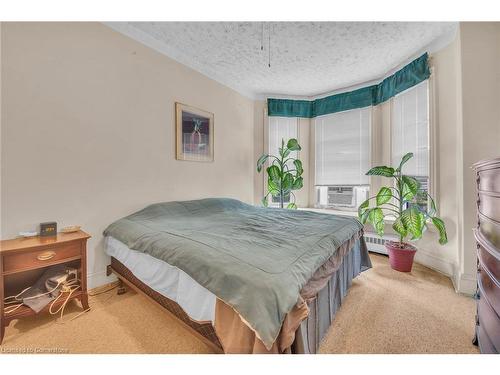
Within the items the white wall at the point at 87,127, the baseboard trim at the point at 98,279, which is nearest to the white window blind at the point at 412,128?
the white wall at the point at 87,127

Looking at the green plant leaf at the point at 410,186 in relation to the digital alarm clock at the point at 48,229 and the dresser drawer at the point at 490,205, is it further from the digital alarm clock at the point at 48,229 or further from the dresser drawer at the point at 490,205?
the digital alarm clock at the point at 48,229

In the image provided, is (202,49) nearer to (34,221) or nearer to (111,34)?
(111,34)

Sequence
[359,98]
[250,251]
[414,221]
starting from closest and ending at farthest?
[250,251], [414,221], [359,98]

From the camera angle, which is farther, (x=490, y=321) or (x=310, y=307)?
(x=310, y=307)

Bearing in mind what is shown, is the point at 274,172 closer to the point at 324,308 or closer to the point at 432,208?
the point at 432,208

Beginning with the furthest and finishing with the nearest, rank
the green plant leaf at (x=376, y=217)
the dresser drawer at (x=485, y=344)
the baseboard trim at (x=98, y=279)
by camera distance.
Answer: the green plant leaf at (x=376, y=217)
the baseboard trim at (x=98, y=279)
the dresser drawer at (x=485, y=344)

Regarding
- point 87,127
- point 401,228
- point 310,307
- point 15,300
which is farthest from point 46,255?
point 401,228

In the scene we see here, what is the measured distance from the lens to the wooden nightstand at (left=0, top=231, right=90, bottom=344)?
126 cm

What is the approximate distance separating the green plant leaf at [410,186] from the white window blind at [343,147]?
0.98 metres

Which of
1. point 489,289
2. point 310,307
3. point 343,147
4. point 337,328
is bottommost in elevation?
point 337,328

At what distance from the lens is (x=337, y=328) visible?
1.40 metres

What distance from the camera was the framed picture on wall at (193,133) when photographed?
2.54 m

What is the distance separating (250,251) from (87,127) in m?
1.91
